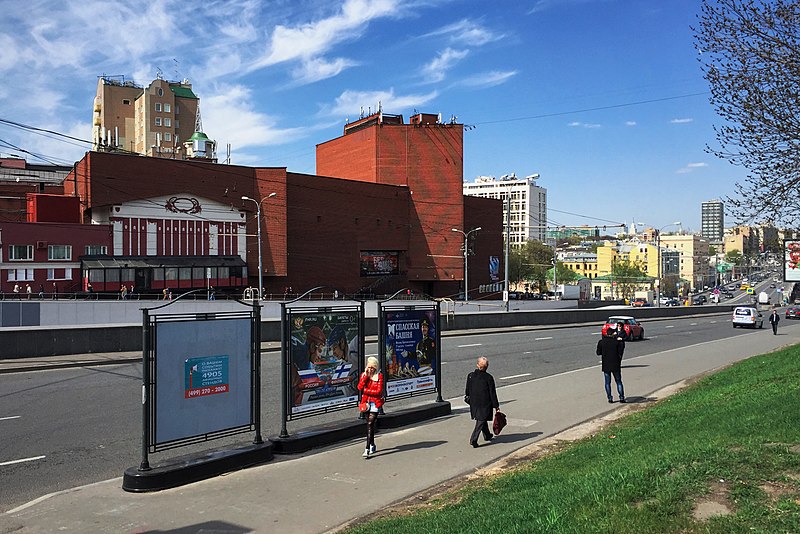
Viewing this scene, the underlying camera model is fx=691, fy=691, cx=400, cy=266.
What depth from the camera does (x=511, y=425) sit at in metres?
13.6

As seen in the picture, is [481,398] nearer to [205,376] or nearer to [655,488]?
[205,376]

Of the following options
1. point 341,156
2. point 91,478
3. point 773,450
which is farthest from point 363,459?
point 341,156

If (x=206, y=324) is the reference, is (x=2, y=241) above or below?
above

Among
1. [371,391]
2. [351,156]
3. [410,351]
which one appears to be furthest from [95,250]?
[371,391]

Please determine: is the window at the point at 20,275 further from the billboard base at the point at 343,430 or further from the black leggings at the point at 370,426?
the black leggings at the point at 370,426

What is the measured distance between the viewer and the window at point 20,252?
153ft

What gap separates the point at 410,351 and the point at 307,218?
2222 inches

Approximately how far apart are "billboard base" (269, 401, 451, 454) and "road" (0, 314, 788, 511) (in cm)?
116

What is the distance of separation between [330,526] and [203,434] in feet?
9.65

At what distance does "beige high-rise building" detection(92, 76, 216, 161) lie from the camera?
350ft

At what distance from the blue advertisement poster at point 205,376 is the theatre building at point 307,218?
4337 cm

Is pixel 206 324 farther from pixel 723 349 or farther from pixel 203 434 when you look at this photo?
pixel 723 349

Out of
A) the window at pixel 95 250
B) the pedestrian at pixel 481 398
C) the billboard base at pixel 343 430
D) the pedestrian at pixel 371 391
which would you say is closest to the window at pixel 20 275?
the window at pixel 95 250

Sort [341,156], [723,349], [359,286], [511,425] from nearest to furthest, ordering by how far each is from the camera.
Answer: [511,425] < [723,349] < [359,286] < [341,156]
